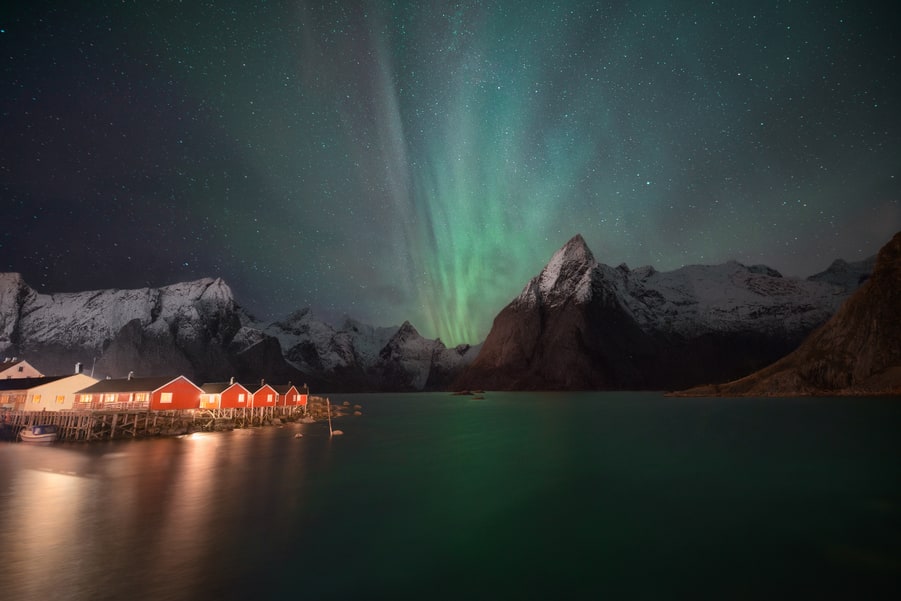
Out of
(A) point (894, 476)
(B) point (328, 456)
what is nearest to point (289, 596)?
(B) point (328, 456)

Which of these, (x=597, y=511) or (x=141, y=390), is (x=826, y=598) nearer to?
(x=597, y=511)

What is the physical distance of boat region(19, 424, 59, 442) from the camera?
5000cm

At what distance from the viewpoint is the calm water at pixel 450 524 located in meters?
15.4

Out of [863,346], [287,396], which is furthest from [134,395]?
[863,346]

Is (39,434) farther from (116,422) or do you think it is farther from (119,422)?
(119,422)

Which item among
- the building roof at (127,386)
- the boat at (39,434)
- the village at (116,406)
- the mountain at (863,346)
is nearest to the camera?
the boat at (39,434)

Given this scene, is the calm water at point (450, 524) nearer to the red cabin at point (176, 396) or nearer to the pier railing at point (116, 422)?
the pier railing at point (116, 422)

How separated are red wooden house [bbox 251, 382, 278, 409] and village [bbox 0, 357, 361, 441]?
9.99 ft

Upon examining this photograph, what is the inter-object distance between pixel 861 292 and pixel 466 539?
447 ft

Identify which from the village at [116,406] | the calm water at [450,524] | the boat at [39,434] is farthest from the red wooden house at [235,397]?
the calm water at [450,524]

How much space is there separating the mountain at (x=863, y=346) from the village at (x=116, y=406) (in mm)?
129440

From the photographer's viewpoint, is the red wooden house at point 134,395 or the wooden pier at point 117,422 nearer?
the wooden pier at point 117,422

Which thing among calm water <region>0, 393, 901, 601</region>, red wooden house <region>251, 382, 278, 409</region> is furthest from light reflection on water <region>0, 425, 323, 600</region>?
red wooden house <region>251, 382, 278, 409</region>

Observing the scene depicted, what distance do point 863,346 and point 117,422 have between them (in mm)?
149582
